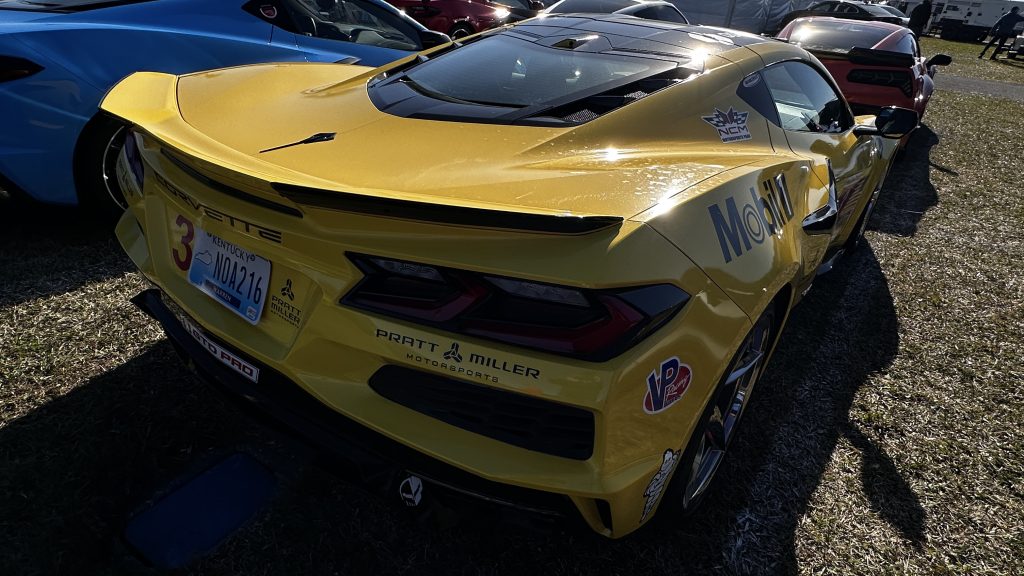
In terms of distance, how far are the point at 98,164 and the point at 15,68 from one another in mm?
514

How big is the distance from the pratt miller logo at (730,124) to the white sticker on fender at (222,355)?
1.57m

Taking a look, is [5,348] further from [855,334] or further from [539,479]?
[855,334]

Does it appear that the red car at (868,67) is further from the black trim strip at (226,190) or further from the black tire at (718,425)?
the black trim strip at (226,190)

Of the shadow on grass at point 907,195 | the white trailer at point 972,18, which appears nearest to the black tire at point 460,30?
the shadow on grass at point 907,195

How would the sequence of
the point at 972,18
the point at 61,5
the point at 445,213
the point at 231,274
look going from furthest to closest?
the point at 972,18 < the point at 61,5 < the point at 231,274 < the point at 445,213

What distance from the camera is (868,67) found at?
18.7 feet

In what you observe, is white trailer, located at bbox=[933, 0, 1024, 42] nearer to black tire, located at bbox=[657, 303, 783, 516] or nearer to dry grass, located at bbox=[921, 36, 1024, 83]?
dry grass, located at bbox=[921, 36, 1024, 83]

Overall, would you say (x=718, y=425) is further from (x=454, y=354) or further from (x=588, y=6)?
(x=588, y=6)

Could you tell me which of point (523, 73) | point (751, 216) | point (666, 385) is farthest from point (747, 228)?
point (523, 73)

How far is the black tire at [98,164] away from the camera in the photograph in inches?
114

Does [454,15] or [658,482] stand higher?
[454,15]

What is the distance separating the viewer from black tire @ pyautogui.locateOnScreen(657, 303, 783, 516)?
1.53m

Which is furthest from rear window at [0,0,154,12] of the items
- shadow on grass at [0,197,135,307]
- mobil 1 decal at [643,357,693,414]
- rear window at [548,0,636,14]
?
rear window at [548,0,636,14]

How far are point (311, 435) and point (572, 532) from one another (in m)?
0.64
